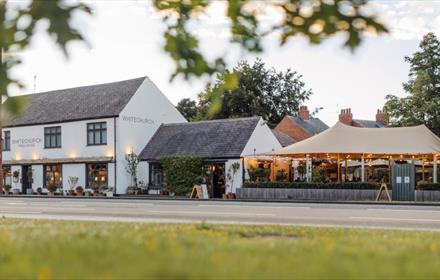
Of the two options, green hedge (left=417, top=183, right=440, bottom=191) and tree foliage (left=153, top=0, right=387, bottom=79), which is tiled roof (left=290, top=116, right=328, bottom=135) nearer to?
green hedge (left=417, top=183, right=440, bottom=191)

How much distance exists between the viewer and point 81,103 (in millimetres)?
A: 47938

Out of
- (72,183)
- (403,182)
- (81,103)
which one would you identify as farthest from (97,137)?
(403,182)

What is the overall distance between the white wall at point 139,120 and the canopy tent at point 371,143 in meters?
13.2

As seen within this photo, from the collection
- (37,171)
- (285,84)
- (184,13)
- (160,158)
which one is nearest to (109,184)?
(160,158)

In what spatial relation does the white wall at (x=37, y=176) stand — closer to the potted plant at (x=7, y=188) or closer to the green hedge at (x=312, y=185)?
the potted plant at (x=7, y=188)

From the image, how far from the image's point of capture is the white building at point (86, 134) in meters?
43.9

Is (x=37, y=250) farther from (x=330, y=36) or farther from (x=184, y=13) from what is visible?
(x=330, y=36)

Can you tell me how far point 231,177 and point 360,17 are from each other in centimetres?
3287

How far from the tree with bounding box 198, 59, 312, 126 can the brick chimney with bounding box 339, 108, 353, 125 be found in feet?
14.9

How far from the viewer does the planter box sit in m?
30.7

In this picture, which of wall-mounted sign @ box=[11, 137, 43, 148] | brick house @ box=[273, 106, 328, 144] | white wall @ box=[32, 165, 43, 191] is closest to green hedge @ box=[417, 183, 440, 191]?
brick house @ box=[273, 106, 328, 144]

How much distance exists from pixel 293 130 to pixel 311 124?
14.0ft

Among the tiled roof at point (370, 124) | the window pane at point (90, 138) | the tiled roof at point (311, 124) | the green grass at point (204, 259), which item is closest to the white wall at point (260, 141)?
the window pane at point (90, 138)

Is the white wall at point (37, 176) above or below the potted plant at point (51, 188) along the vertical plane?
above
